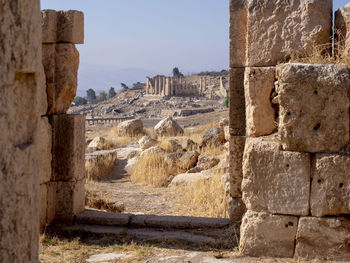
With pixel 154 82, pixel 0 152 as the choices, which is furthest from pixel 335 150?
pixel 154 82

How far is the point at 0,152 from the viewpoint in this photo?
2.28m

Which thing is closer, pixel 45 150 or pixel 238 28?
pixel 238 28

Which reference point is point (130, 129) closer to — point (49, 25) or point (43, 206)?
point (49, 25)

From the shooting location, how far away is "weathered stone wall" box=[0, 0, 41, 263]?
2305 millimetres

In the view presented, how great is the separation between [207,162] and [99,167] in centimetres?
263

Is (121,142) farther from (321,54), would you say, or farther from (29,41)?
(29,41)

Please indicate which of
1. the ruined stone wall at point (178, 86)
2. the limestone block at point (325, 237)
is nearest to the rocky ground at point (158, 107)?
the ruined stone wall at point (178, 86)

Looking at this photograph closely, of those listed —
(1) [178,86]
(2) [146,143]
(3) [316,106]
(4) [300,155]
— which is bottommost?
(2) [146,143]

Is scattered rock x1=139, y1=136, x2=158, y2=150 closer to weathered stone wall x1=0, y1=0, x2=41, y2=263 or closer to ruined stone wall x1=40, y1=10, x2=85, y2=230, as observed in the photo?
ruined stone wall x1=40, y1=10, x2=85, y2=230

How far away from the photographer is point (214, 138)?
44.7ft

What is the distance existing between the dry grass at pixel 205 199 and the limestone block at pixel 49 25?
11.8 ft

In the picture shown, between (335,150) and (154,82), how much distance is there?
228 ft

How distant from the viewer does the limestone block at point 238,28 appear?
20.7 feet

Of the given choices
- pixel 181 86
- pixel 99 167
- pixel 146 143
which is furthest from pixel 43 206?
pixel 181 86
